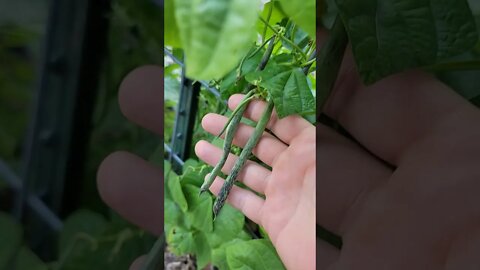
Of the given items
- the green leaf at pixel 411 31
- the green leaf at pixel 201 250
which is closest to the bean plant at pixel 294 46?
the green leaf at pixel 411 31

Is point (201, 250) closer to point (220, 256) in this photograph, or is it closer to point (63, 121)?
point (220, 256)

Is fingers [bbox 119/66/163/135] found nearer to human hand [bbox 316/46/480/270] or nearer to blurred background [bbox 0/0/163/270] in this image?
blurred background [bbox 0/0/163/270]

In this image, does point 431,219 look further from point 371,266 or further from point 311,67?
point 311,67

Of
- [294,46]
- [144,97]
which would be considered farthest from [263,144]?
[144,97]

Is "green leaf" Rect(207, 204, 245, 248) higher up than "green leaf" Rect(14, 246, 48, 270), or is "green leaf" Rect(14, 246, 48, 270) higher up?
"green leaf" Rect(14, 246, 48, 270)

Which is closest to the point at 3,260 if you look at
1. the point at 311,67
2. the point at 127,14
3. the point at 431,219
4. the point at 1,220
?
the point at 1,220

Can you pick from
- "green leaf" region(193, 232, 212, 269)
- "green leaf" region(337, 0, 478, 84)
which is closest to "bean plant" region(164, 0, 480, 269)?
"green leaf" region(337, 0, 478, 84)
